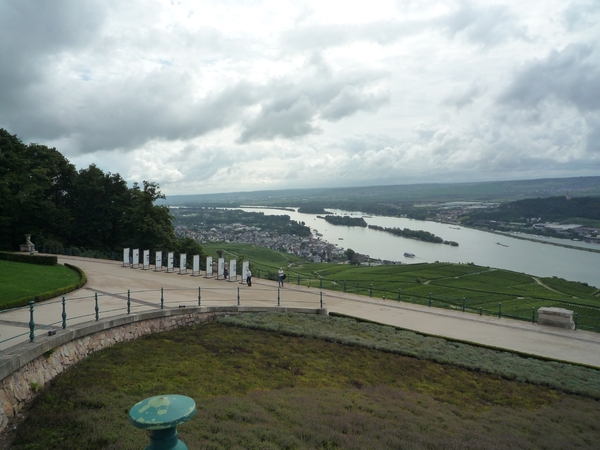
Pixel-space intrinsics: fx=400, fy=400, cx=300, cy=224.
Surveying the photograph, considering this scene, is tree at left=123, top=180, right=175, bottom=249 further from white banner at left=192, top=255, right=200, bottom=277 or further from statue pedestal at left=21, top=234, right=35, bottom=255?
white banner at left=192, top=255, right=200, bottom=277

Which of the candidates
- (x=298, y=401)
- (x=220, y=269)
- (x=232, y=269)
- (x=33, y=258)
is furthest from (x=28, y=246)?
(x=298, y=401)

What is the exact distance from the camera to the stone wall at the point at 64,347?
7.77 m

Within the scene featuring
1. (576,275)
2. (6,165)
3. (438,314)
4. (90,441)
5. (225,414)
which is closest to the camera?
(90,441)

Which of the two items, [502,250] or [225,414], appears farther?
[502,250]

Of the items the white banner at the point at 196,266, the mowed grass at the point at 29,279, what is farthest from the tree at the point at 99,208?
the white banner at the point at 196,266

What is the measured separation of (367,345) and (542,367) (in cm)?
498

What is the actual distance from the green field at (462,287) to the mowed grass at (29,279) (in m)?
11.2

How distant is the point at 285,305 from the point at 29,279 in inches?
463

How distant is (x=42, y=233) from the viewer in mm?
34844

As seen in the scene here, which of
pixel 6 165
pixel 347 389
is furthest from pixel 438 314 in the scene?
pixel 6 165

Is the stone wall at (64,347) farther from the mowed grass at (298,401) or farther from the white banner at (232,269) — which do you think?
the white banner at (232,269)

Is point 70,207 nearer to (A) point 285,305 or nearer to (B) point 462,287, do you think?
(A) point 285,305

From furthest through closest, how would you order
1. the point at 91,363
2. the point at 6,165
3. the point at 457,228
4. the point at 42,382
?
the point at 457,228 → the point at 6,165 → the point at 91,363 → the point at 42,382

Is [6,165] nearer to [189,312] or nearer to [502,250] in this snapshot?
[189,312]
